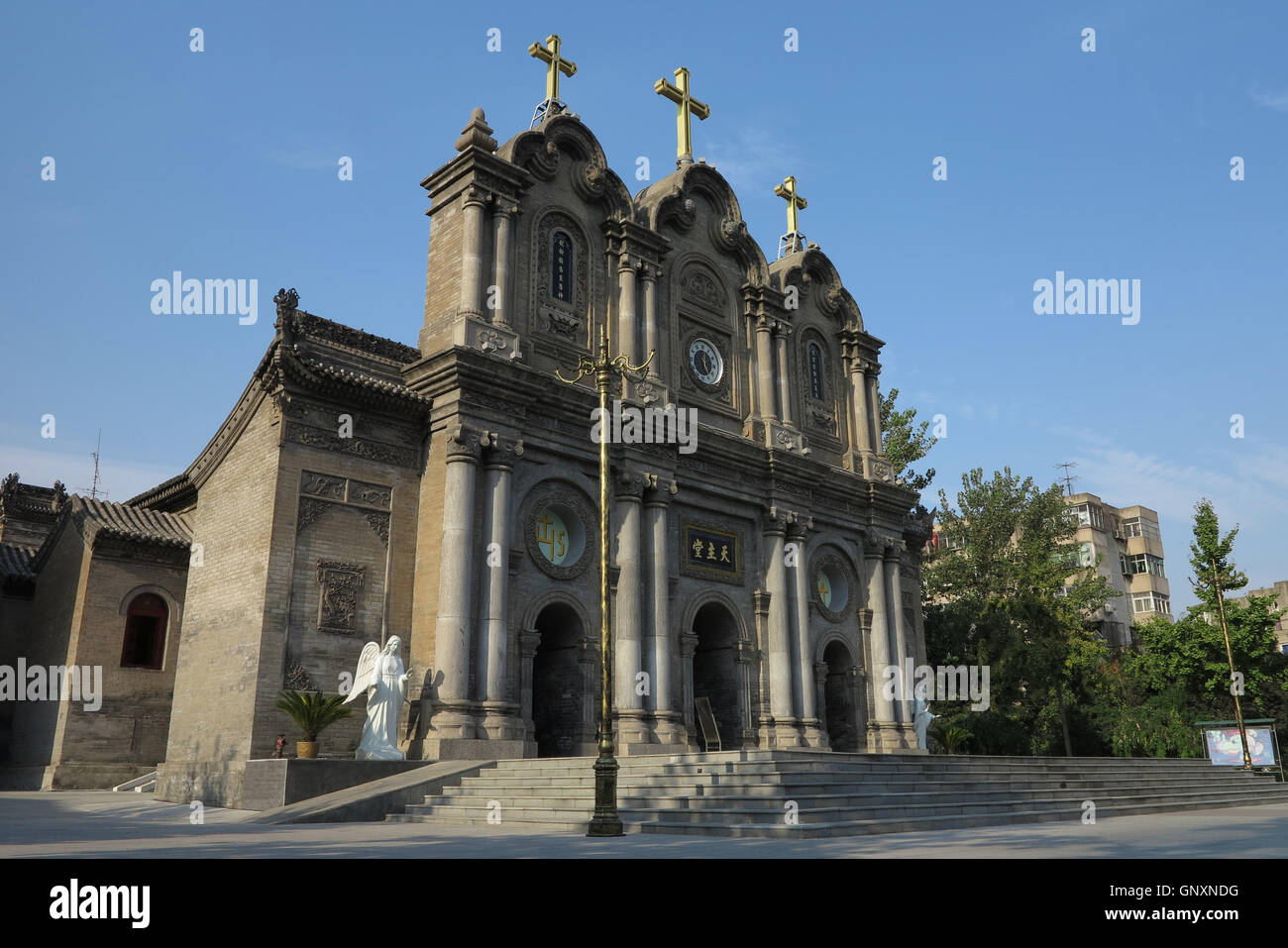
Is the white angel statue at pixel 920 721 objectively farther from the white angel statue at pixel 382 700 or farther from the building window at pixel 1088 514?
the building window at pixel 1088 514

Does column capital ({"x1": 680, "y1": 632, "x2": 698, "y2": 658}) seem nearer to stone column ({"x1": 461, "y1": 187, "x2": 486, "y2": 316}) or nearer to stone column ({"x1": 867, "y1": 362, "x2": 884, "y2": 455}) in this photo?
stone column ({"x1": 461, "y1": 187, "x2": 486, "y2": 316})

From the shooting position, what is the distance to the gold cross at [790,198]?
117 feet

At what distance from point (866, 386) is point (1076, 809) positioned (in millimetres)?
19006

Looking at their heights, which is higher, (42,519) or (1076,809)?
(42,519)

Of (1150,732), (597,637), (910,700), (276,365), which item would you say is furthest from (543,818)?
(1150,732)

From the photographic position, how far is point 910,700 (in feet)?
104

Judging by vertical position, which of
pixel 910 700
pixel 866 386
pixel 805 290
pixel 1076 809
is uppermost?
pixel 805 290

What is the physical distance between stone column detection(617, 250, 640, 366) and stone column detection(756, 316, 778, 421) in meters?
5.17

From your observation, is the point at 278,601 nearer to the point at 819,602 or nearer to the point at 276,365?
the point at 276,365

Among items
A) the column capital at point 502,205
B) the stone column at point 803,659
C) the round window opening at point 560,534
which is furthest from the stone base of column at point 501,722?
the column capital at point 502,205

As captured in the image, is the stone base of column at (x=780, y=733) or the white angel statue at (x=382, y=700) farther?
the stone base of column at (x=780, y=733)

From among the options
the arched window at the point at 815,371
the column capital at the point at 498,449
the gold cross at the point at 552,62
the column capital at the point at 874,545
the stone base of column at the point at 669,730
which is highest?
the gold cross at the point at 552,62

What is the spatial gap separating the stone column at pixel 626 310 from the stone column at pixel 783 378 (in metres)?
5.85
